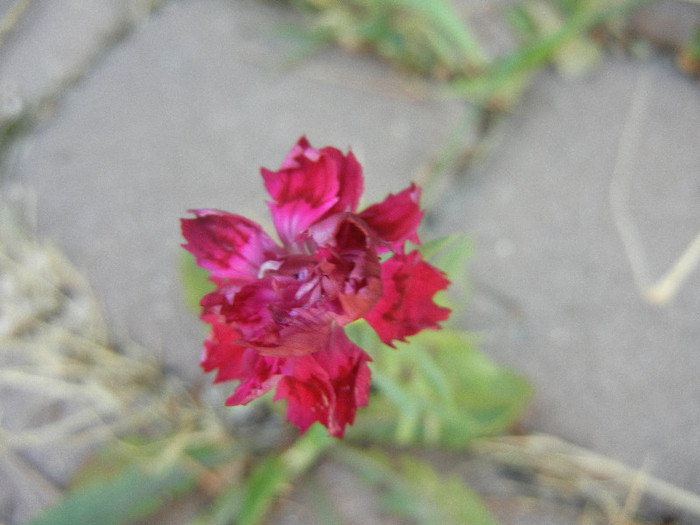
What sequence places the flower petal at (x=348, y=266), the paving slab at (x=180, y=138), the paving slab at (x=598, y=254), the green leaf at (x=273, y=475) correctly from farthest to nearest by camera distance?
the paving slab at (x=180, y=138) → the paving slab at (x=598, y=254) → the green leaf at (x=273, y=475) → the flower petal at (x=348, y=266)

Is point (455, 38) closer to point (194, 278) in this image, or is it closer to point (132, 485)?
A: point (194, 278)

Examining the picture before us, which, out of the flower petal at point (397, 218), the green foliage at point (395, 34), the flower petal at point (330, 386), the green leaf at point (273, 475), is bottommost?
the green leaf at point (273, 475)

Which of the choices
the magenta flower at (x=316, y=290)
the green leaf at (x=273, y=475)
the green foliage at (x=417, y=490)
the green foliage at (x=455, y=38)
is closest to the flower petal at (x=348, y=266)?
the magenta flower at (x=316, y=290)

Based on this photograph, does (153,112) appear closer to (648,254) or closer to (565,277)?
(565,277)

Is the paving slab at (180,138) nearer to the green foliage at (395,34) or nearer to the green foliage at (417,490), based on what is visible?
the green foliage at (395,34)

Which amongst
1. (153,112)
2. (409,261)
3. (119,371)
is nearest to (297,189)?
Answer: (409,261)

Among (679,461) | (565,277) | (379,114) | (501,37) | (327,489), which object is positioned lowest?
(327,489)

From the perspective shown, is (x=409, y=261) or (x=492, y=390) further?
(x=492, y=390)
